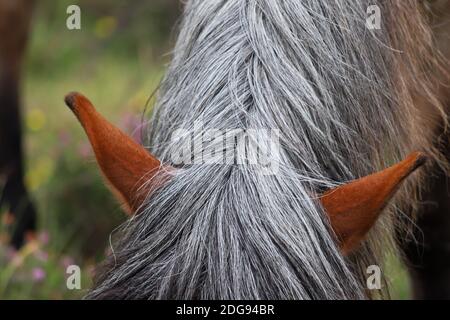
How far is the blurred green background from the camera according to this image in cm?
286

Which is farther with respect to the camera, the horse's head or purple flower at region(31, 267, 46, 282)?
purple flower at region(31, 267, 46, 282)

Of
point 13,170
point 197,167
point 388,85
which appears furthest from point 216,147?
point 13,170

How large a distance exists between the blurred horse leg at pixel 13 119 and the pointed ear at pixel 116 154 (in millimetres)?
1869

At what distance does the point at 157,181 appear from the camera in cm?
140

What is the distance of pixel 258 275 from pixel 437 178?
1196mm

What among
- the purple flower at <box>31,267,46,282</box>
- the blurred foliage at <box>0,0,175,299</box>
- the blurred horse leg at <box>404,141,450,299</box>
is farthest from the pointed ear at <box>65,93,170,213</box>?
the purple flower at <box>31,267,46,282</box>

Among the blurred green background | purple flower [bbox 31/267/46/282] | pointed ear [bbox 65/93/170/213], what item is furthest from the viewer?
the blurred green background

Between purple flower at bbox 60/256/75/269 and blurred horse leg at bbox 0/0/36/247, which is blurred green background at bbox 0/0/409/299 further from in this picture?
blurred horse leg at bbox 0/0/36/247

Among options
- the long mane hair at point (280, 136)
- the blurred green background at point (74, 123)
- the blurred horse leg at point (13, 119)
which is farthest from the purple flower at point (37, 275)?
the long mane hair at point (280, 136)

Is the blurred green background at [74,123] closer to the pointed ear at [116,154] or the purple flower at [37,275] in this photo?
the purple flower at [37,275]

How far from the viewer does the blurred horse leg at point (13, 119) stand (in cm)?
337

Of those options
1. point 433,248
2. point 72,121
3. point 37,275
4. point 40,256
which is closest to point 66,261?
point 40,256

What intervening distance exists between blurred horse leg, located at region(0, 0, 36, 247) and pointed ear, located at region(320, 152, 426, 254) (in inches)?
82.0

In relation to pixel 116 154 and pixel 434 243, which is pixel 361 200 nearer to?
pixel 116 154
